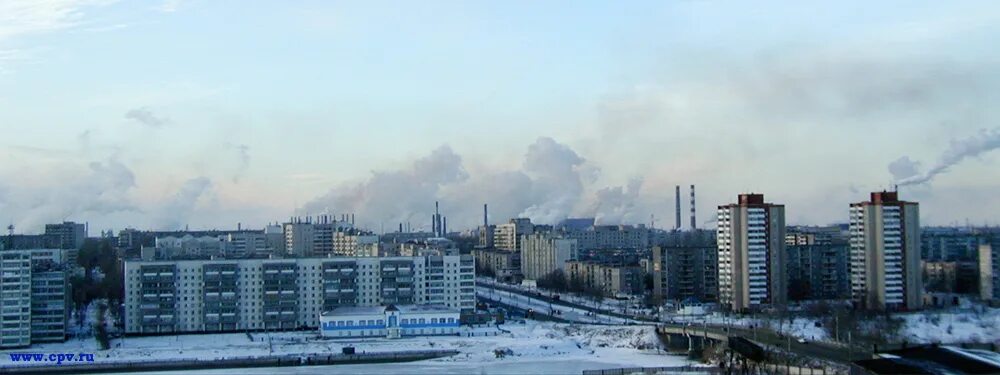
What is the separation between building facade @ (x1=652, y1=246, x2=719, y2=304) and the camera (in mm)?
33031

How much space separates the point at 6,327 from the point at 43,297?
1115 mm

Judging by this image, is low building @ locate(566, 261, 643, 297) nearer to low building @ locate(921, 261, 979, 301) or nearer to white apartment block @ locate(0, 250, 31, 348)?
low building @ locate(921, 261, 979, 301)

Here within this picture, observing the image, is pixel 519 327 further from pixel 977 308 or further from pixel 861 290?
pixel 977 308

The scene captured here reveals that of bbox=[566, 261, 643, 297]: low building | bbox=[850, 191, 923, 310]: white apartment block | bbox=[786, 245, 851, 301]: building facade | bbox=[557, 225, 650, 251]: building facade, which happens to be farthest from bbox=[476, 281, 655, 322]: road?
bbox=[557, 225, 650, 251]: building facade

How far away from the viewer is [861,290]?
28.2 m

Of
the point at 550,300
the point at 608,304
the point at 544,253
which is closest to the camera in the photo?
Answer: the point at 608,304

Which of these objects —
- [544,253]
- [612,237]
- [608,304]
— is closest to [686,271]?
[608,304]

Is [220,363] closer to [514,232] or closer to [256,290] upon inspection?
[256,290]

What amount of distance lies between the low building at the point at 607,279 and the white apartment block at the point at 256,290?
32.7ft

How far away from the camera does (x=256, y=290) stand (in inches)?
1039

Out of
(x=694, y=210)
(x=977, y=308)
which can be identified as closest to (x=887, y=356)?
(x=977, y=308)

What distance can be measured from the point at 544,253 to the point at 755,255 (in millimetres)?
15345

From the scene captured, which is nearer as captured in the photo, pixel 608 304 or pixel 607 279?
pixel 608 304

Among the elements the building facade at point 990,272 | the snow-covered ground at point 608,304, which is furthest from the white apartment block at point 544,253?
the building facade at point 990,272
